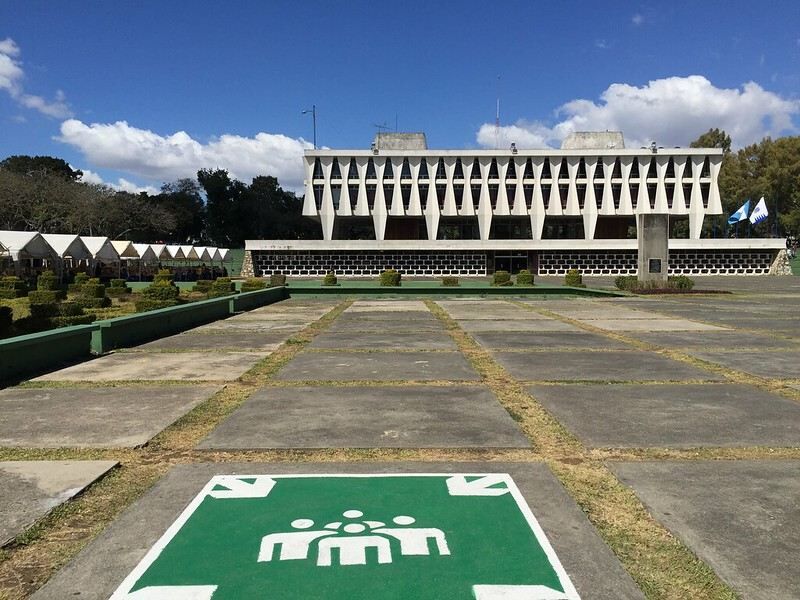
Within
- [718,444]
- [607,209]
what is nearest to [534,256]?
[607,209]

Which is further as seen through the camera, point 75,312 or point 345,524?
point 75,312

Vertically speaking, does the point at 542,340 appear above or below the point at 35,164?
below

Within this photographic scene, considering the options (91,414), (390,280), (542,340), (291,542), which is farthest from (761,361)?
(390,280)

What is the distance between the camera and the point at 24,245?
31.9 metres

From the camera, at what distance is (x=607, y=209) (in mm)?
60000

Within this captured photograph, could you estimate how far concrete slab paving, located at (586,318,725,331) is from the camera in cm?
1409

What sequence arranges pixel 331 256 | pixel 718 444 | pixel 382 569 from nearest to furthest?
pixel 382 569, pixel 718 444, pixel 331 256

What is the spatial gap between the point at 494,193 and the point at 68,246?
39.9 metres

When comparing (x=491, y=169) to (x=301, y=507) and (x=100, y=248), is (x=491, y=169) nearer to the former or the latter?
(x=100, y=248)

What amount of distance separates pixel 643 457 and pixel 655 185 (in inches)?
2426

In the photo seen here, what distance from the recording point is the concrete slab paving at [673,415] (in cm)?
524

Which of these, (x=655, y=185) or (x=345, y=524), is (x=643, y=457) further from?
(x=655, y=185)

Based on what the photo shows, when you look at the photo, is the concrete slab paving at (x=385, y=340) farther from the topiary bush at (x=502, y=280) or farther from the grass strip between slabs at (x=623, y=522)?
the topiary bush at (x=502, y=280)

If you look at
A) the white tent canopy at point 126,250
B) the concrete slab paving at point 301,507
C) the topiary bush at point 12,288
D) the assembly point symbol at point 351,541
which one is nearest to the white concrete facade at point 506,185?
the white tent canopy at point 126,250
